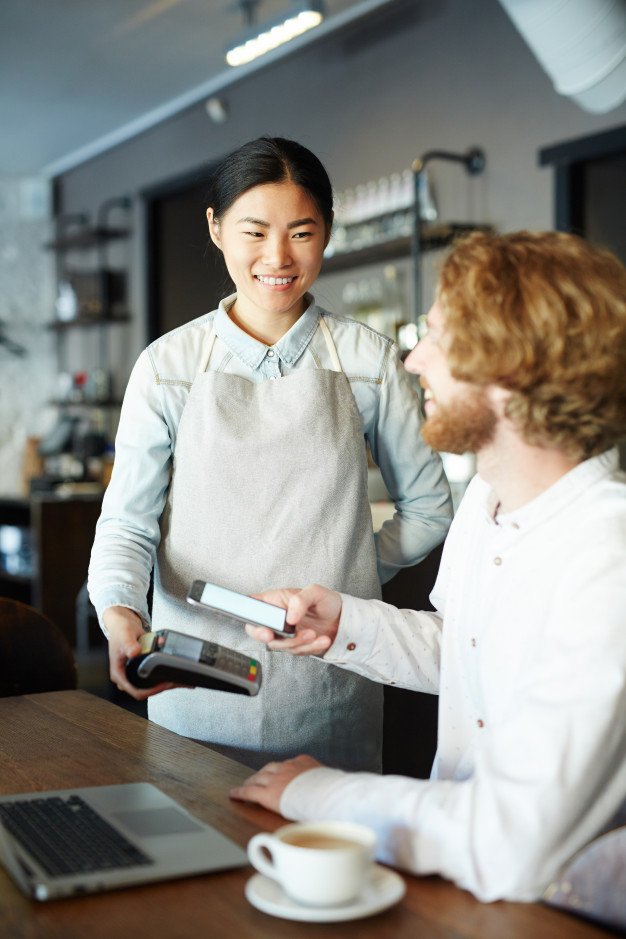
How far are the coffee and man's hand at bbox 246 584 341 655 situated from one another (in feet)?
1.46

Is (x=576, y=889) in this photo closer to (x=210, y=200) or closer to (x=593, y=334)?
(x=593, y=334)

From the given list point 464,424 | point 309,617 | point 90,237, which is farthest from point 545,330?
point 90,237

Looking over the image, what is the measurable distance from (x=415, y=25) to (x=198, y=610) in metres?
3.59

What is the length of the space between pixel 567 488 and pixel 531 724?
0.31 metres

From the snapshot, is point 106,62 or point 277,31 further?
point 106,62

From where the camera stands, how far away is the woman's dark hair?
157 cm

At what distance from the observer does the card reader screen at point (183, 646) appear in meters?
1.20

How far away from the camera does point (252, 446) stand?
1558 millimetres

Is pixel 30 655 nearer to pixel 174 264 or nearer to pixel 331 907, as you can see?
pixel 331 907

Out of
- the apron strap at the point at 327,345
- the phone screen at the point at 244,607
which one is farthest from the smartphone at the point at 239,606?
the apron strap at the point at 327,345

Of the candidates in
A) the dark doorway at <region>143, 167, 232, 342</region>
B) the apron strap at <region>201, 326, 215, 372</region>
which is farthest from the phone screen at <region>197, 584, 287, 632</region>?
the dark doorway at <region>143, 167, 232, 342</region>

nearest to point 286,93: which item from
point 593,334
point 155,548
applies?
point 155,548

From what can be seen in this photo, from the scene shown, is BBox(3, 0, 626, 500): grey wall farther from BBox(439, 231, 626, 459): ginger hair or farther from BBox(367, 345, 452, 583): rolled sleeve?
BBox(439, 231, 626, 459): ginger hair

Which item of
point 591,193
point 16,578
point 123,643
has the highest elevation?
point 591,193
